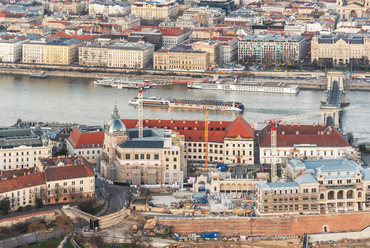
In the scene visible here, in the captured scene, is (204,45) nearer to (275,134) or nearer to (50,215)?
(275,134)

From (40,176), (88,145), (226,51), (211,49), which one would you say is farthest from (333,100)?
(40,176)

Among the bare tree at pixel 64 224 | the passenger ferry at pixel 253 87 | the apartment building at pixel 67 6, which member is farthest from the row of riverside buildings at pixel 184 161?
the apartment building at pixel 67 6

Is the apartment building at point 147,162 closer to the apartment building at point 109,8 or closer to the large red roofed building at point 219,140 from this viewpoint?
the large red roofed building at point 219,140

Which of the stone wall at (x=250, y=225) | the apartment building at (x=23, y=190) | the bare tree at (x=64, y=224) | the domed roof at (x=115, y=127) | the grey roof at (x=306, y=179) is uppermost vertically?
the domed roof at (x=115, y=127)

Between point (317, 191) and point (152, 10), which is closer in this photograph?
point (317, 191)

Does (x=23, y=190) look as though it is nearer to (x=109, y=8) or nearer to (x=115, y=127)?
(x=115, y=127)

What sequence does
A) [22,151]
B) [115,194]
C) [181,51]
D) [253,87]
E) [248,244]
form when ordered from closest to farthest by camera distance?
[248,244] → [115,194] → [22,151] → [253,87] → [181,51]
